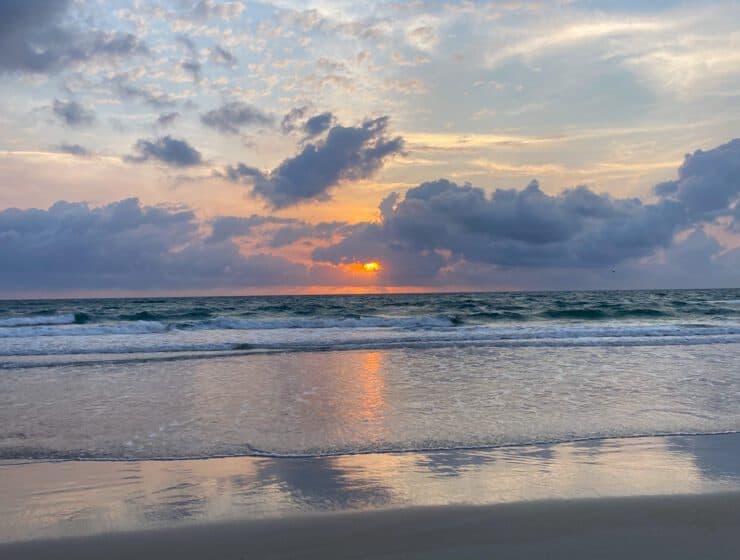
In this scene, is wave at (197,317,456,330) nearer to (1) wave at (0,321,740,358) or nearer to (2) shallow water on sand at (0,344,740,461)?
(1) wave at (0,321,740,358)

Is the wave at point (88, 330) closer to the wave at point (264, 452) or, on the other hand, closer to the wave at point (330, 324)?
the wave at point (330, 324)

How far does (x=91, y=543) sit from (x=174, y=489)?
1.23 metres

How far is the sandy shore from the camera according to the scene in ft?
14.0

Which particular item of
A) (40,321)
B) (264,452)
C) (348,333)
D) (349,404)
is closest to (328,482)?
(264,452)

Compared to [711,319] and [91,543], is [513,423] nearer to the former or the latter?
[91,543]

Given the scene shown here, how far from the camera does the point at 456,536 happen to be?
450 cm

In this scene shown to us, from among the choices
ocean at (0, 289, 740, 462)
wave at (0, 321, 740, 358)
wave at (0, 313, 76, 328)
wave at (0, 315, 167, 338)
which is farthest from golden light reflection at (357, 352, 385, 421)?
wave at (0, 313, 76, 328)

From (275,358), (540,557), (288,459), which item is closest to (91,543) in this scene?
(288,459)

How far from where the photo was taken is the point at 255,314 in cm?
4419

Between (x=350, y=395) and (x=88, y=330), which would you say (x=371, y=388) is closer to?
(x=350, y=395)

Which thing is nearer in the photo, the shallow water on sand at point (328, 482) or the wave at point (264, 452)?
the shallow water on sand at point (328, 482)

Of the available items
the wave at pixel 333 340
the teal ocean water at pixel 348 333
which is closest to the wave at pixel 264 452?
the wave at pixel 333 340

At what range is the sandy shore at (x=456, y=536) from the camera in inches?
168

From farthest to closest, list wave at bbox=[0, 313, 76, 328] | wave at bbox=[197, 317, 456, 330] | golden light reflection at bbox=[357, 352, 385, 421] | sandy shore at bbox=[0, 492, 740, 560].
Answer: wave at bbox=[0, 313, 76, 328] → wave at bbox=[197, 317, 456, 330] → golden light reflection at bbox=[357, 352, 385, 421] → sandy shore at bbox=[0, 492, 740, 560]
